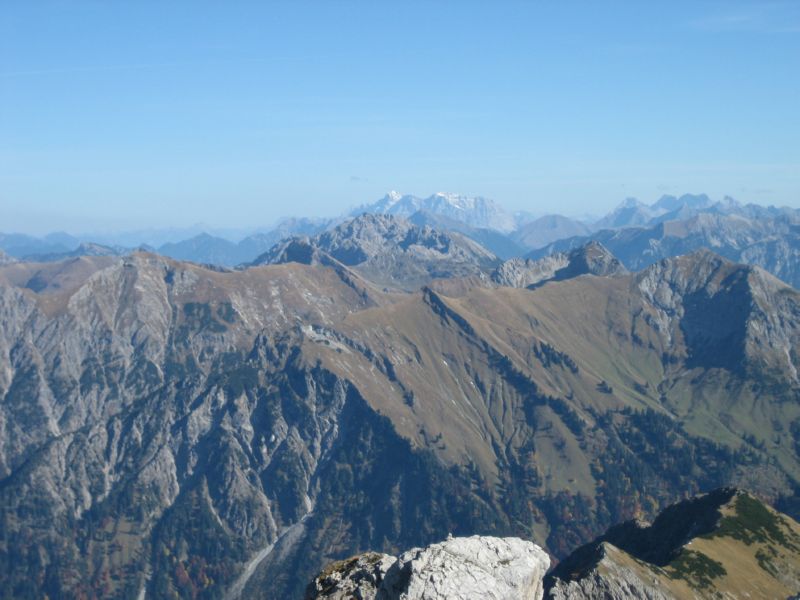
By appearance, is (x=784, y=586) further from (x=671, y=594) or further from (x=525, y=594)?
(x=525, y=594)

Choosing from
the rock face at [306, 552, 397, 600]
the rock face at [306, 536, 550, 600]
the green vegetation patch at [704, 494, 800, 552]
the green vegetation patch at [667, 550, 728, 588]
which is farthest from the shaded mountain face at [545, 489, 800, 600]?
the rock face at [306, 536, 550, 600]

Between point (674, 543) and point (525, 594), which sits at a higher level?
point (525, 594)

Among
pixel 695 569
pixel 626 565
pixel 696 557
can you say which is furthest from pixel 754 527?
pixel 626 565

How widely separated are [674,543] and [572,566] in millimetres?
31312

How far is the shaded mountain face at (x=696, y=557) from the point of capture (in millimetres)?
130500

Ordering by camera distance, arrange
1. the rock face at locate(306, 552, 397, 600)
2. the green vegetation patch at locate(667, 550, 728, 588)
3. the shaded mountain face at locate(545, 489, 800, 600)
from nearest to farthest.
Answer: the rock face at locate(306, 552, 397, 600) < the shaded mountain face at locate(545, 489, 800, 600) < the green vegetation patch at locate(667, 550, 728, 588)

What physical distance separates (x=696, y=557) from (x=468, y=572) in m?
127

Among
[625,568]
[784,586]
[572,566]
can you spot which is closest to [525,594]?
→ [625,568]

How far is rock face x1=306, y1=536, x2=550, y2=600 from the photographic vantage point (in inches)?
1531

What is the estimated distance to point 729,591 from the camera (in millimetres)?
141250

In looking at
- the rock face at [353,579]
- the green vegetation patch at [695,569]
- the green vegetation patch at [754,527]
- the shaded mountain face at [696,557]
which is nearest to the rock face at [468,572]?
the rock face at [353,579]

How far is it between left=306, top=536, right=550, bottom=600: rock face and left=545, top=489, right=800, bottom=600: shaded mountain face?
8740 centimetres

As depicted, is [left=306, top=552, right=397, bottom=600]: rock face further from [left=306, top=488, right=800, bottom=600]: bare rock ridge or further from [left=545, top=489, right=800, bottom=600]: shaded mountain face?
[left=545, top=489, right=800, bottom=600]: shaded mountain face

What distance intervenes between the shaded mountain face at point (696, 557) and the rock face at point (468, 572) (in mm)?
87395
